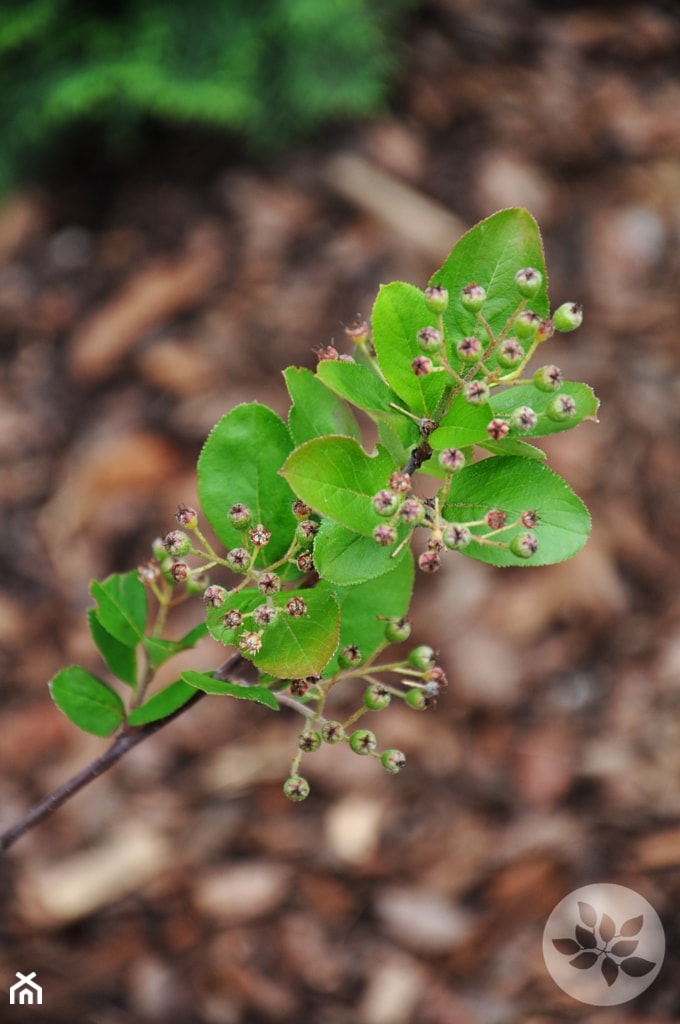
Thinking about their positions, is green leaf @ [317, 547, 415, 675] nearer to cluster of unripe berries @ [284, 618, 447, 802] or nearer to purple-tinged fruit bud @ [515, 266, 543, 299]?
cluster of unripe berries @ [284, 618, 447, 802]

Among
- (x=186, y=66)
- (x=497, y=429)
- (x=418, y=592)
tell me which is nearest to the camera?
(x=497, y=429)

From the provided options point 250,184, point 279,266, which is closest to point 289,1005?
point 279,266

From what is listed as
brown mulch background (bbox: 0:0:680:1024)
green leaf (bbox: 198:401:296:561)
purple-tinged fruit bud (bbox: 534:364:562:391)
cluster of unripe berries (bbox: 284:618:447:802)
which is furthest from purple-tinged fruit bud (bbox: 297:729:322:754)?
brown mulch background (bbox: 0:0:680:1024)

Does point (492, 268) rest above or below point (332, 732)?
above

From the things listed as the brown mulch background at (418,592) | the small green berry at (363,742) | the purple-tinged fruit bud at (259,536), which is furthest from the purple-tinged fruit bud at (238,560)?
the brown mulch background at (418,592)

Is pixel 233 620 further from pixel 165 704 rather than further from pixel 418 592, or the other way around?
pixel 418 592

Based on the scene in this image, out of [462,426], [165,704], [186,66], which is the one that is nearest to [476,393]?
[462,426]
